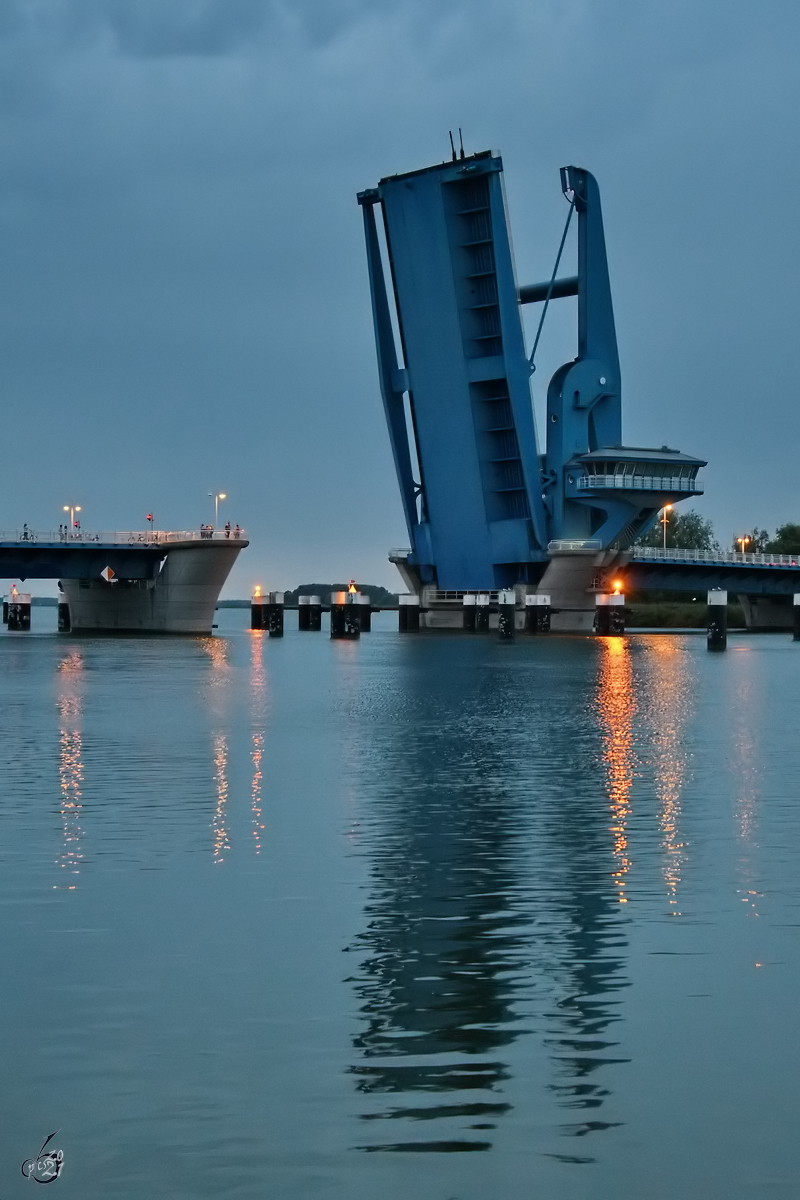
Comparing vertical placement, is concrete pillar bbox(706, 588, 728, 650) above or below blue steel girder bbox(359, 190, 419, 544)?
below

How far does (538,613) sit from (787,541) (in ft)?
211

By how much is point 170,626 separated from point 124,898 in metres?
69.9

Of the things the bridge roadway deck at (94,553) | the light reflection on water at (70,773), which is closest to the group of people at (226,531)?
the bridge roadway deck at (94,553)

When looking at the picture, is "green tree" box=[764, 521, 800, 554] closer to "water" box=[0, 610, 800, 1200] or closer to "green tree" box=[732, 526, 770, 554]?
"green tree" box=[732, 526, 770, 554]

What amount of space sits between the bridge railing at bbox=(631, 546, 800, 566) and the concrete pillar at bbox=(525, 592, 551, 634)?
6.43 m

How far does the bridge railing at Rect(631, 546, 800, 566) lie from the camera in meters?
86.1

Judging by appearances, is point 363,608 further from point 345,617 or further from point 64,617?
point 64,617

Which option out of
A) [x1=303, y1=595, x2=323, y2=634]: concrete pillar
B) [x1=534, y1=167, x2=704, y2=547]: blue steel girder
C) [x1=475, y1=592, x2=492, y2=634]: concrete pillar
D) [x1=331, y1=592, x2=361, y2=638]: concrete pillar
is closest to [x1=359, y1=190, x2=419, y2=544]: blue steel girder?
[x1=534, y1=167, x2=704, y2=547]: blue steel girder

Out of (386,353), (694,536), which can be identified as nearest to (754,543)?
(694,536)

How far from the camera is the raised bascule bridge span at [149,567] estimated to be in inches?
2985

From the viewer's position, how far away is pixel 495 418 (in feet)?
245

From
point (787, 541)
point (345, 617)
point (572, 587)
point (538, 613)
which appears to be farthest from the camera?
point (787, 541)

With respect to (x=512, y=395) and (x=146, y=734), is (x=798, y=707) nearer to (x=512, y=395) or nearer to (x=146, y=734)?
(x=146, y=734)

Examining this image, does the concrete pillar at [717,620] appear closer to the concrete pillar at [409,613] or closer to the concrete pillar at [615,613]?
the concrete pillar at [615,613]
